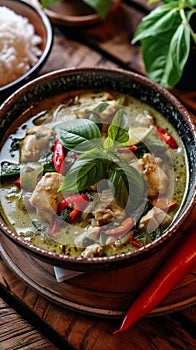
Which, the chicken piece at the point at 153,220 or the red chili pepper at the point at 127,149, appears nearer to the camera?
the chicken piece at the point at 153,220

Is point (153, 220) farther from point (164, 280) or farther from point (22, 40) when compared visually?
point (22, 40)

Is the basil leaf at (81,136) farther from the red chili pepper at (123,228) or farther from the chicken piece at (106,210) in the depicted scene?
the red chili pepper at (123,228)

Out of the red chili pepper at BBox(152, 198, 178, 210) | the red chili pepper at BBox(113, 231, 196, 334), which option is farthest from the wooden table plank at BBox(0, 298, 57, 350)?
the red chili pepper at BBox(152, 198, 178, 210)

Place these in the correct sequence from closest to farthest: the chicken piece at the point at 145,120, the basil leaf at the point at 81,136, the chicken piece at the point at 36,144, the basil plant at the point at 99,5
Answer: the basil leaf at the point at 81,136 < the chicken piece at the point at 36,144 < the chicken piece at the point at 145,120 < the basil plant at the point at 99,5

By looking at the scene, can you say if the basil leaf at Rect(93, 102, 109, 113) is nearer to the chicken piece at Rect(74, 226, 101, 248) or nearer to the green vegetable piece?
the green vegetable piece

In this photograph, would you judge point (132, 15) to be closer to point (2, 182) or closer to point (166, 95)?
point (166, 95)

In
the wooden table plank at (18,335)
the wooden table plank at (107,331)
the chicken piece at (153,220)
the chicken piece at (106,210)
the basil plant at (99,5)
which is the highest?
the basil plant at (99,5)

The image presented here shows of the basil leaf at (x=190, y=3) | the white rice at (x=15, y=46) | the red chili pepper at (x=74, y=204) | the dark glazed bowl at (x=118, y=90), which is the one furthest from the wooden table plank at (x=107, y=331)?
the basil leaf at (x=190, y=3)
